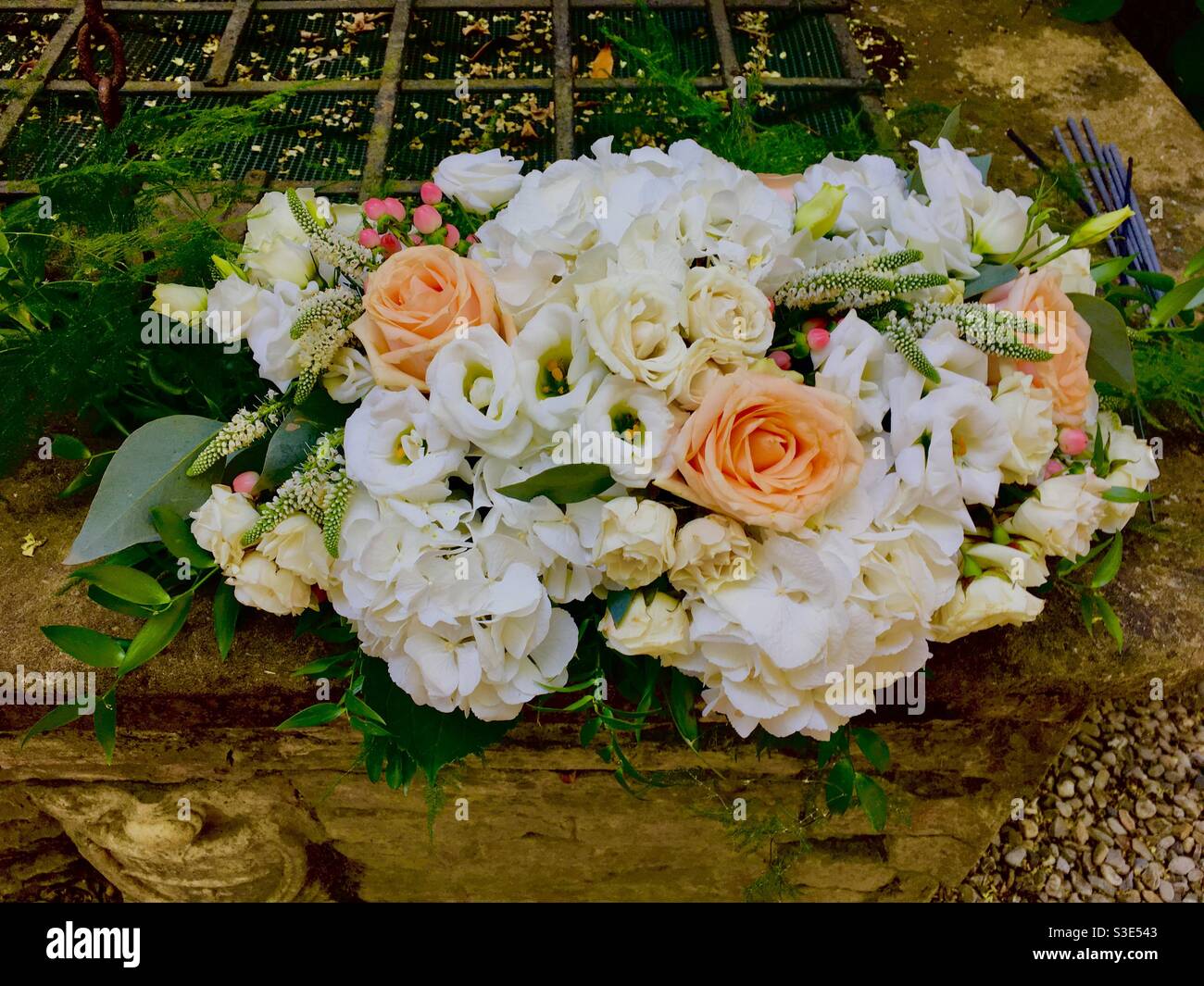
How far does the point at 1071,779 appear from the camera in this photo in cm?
237

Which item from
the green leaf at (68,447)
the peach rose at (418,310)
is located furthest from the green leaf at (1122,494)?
the green leaf at (68,447)

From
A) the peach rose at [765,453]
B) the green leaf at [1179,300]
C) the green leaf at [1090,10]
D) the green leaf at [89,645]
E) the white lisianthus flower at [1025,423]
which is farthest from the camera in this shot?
the green leaf at [1090,10]

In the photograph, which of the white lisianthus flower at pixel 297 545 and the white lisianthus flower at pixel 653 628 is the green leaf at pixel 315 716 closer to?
the white lisianthus flower at pixel 297 545

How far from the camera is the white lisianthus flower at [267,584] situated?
114 cm

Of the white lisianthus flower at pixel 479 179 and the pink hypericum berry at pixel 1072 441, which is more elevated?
the white lisianthus flower at pixel 479 179

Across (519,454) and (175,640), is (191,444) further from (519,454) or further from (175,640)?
(519,454)

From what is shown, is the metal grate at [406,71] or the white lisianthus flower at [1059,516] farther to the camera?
the metal grate at [406,71]

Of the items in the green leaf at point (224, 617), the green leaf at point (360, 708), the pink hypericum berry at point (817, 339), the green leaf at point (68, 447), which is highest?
the pink hypericum berry at point (817, 339)

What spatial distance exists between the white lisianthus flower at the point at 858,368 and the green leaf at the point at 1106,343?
35 cm

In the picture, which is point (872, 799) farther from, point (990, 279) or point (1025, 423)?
point (990, 279)

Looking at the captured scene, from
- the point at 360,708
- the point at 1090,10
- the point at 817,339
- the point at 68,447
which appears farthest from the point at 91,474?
the point at 1090,10

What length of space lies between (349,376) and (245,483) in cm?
19

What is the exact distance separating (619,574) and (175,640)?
2.30 ft

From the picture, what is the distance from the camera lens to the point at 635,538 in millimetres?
Result: 1001
